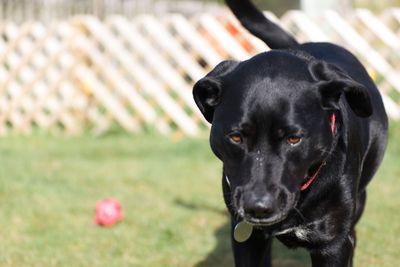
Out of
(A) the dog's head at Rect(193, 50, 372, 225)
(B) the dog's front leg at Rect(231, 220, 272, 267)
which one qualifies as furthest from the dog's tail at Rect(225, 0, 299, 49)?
(B) the dog's front leg at Rect(231, 220, 272, 267)

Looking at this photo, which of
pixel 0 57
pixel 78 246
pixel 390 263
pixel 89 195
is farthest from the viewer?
pixel 0 57

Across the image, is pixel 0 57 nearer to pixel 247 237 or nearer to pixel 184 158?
pixel 184 158

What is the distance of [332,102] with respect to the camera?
2.96 meters

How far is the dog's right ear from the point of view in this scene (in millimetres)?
3053

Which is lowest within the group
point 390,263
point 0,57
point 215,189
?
point 0,57

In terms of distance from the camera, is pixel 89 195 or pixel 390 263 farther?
pixel 89 195

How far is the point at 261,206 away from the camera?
2.71 meters

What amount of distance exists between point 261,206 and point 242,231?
523mm

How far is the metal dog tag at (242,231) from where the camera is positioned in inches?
125

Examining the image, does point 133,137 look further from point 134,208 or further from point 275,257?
point 275,257

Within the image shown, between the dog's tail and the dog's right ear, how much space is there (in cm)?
127

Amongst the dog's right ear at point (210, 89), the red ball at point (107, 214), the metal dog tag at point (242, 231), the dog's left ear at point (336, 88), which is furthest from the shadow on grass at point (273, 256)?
the dog's left ear at point (336, 88)

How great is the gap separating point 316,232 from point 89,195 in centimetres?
311

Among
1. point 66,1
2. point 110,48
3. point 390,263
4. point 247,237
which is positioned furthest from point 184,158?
point 66,1
